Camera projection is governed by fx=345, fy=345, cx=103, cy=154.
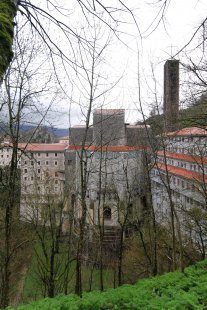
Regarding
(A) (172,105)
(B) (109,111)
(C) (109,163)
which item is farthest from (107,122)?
(C) (109,163)

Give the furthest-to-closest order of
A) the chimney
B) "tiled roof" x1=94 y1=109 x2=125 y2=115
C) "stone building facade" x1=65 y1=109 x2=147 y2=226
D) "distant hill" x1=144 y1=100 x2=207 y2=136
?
"stone building facade" x1=65 y1=109 x2=147 y2=226, "tiled roof" x1=94 y1=109 x2=125 y2=115, the chimney, "distant hill" x1=144 y1=100 x2=207 y2=136

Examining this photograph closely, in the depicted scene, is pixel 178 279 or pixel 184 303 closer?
pixel 184 303

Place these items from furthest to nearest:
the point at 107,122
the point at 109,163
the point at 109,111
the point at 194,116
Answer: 1. the point at 109,163
2. the point at 107,122
3. the point at 109,111
4. the point at 194,116

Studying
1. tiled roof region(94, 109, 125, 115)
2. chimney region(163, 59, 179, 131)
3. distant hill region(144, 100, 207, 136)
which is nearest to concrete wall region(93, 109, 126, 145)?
tiled roof region(94, 109, 125, 115)

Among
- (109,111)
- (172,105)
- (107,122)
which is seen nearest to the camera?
(172,105)

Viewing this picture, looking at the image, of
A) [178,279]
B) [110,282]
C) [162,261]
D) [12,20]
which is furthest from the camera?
[110,282]

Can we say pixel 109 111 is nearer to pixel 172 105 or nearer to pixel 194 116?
pixel 172 105

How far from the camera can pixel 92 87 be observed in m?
11.1

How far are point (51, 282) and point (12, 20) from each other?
12.6 m

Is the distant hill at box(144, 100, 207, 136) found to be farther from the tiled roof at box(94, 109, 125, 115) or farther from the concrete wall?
the concrete wall

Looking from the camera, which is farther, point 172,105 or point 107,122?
point 107,122

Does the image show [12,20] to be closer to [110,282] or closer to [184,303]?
[184,303]

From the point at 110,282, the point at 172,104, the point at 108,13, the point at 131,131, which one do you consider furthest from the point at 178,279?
the point at 110,282

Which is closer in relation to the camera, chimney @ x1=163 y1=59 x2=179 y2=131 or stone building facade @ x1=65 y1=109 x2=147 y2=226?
chimney @ x1=163 y1=59 x2=179 y2=131
